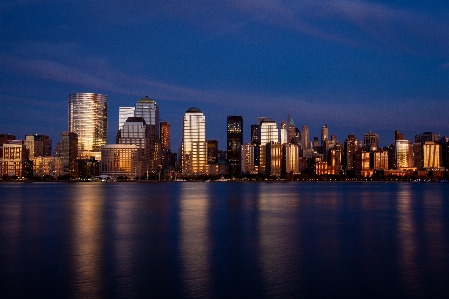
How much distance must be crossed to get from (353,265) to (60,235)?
65.5ft

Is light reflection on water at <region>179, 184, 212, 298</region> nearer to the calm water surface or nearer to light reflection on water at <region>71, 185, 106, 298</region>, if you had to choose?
the calm water surface

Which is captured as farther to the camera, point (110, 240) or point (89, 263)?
point (110, 240)

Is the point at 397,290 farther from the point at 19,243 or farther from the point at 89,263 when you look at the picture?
the point at 19,243

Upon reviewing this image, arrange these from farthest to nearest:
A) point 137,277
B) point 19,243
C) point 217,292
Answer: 1. point 19,243
2. point 137,277
3. point 217,292

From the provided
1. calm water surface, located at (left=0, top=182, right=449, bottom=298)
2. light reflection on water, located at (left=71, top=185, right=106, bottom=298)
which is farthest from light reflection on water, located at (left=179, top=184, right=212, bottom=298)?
light reflection on water, located at (left=71, top=185, right=106, bottom=298)

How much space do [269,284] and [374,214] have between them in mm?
37535

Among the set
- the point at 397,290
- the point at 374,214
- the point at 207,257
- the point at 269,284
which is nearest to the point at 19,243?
the point at 207,257

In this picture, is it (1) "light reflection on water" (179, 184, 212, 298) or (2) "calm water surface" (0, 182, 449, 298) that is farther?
(1) "light reflection on water" (179, 184, 212, 298)

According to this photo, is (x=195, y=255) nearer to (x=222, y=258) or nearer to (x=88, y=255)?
(x=222, y=258)

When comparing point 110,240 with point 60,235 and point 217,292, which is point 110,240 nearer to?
point 60,235

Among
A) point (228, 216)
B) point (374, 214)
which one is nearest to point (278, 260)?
point (228, 216)

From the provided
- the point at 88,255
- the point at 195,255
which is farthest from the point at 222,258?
the point at 88,255

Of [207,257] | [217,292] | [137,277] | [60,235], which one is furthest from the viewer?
[60,235]

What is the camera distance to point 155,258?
95.2ft
